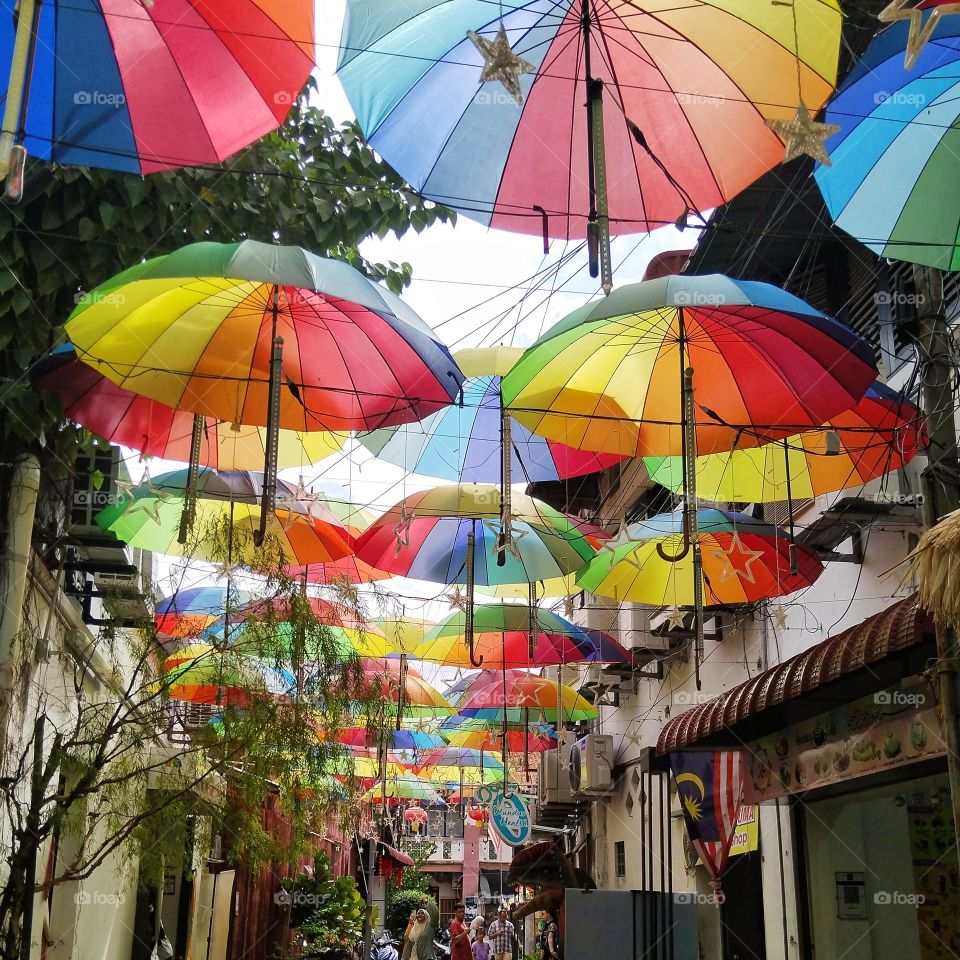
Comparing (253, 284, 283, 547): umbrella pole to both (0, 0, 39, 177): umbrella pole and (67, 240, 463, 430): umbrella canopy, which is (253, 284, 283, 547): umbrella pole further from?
(0, 0, 39, 177): umbrella pole

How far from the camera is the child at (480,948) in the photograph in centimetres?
2688

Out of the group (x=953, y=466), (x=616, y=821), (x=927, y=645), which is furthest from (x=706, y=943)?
(x=616, y=821)

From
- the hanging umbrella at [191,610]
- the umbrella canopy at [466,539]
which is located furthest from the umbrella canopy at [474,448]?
the hanging umbrella at [191,610]

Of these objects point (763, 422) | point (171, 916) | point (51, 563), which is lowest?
point (171, 916)

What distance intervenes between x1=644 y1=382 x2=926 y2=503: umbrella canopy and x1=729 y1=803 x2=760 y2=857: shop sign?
13.1 ft

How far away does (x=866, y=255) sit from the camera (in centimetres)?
1041

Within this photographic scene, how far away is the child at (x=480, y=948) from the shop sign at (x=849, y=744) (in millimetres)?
18297

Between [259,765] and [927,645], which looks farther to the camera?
[259,765]

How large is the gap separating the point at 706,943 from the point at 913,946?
6.30 feet

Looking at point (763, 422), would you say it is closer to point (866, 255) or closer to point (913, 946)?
point (866, 255)

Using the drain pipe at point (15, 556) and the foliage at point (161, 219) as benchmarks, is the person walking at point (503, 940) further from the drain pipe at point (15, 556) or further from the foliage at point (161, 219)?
the foliage at point (161, 219)

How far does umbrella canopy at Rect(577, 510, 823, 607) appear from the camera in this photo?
33.2 feet

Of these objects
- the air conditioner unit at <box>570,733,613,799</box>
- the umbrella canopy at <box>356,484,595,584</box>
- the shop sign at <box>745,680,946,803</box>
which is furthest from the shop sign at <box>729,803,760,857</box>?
the air conditioner unit at <box>570,733,613,799</box>

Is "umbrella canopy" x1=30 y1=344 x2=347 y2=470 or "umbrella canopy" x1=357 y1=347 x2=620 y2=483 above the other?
"umbrella canopy" x1=357 y1=347 x2=620 y2=483
